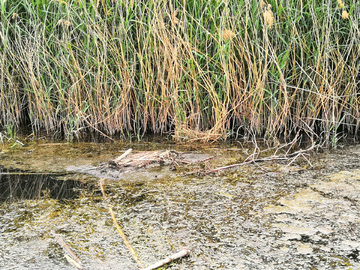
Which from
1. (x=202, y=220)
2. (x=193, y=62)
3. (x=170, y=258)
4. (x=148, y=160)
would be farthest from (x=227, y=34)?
(x=170, y=258)

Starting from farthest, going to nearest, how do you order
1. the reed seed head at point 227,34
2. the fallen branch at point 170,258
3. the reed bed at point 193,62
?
the reed bed at point 193,62 < the reed seed head at point 227,34 < the fallen branch at point 170,258

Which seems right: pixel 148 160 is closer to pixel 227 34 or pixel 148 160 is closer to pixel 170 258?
pixel 227 34

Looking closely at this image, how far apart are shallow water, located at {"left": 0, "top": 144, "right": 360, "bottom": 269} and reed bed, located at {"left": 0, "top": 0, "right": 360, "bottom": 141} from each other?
2.65 ft

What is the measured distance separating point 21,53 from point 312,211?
2655 millimetres

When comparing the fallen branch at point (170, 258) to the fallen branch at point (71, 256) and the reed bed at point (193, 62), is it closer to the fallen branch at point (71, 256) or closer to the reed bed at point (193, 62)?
the fallen branch at point (71, 256)

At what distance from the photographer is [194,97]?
117 inches

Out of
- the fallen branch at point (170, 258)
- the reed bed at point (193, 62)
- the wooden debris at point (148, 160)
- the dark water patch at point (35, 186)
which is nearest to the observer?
the fallen branch at point (170, 258)

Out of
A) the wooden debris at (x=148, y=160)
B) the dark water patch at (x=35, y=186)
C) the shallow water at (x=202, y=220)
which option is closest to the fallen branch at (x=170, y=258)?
the shallow water at (x=202, y=220)

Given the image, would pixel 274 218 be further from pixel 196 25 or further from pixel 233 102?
pixel 196 25

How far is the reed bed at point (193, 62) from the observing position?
9.51ft

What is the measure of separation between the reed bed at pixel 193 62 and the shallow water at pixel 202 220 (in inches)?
31.8

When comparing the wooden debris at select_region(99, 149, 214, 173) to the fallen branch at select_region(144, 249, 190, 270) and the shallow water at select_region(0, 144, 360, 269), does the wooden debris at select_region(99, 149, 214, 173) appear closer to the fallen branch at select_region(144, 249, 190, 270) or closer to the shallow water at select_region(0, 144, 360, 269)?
the shallow water at select_region(0, 144, 360, 269)

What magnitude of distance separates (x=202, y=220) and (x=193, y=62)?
5.37 ft

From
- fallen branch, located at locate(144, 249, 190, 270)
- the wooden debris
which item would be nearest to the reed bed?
the wooden debris
